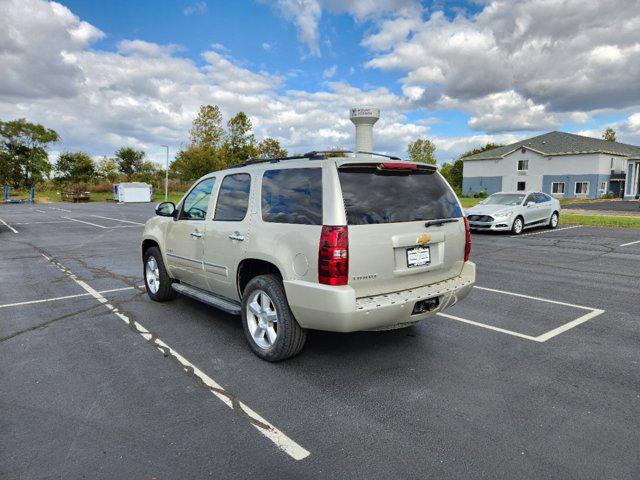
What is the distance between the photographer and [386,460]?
2.66m

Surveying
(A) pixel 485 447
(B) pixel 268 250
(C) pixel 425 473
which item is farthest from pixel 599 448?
(B) pixel 268 250

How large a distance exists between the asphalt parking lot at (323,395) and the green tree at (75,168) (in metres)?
65.7

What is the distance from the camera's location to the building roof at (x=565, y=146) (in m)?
47.5

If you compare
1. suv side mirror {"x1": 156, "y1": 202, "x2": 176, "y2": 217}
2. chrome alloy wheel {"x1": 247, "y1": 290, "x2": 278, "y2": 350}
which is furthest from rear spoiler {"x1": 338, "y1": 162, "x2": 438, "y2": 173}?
suv side mirror {"x1": 156, "y1": 202, "x2": 176, "y2": 217}

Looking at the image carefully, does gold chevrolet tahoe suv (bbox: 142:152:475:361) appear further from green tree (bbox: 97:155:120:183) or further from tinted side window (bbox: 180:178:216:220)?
green tree (bbox: 97:155:120:183)

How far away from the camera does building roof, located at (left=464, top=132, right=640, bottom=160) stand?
156ft

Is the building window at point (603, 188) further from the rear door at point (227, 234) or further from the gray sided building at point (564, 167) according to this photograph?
the rear door at point (227, 234)

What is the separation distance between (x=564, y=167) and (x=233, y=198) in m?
52.5

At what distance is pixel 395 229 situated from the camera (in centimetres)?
373

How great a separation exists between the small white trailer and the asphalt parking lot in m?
42.9

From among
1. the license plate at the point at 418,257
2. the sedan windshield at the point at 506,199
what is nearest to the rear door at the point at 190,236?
the license plate at the point at 418,257

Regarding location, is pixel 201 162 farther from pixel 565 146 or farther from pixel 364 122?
pixel 565 146

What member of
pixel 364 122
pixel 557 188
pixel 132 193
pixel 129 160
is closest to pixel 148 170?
pixel 129 160

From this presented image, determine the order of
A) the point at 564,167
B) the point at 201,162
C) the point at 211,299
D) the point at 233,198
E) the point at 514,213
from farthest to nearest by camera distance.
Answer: the point at 564,167, the point at 201,162, the point at 514,213, the point at 211,299, the point at 233,198
